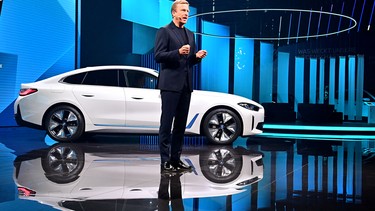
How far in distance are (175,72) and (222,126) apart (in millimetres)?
2978

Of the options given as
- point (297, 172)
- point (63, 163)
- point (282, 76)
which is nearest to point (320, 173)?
point (297, 172)

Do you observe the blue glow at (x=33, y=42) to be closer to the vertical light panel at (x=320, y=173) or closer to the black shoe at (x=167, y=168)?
the black shoe at (x=167, y=168)

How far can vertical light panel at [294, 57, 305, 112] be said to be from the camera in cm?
1209

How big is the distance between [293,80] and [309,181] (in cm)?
888

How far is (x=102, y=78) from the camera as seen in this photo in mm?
6637

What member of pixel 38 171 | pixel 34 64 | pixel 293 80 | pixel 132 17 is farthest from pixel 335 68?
pixel 38 171

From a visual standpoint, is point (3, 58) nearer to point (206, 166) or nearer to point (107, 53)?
point (107, 53)

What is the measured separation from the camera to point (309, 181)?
143 inches

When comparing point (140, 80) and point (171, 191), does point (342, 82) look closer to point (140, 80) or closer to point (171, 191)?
point (140, 80)

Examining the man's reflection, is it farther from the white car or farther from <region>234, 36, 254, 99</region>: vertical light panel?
<region>234, 36, 254, 99</region>: vertical light panel

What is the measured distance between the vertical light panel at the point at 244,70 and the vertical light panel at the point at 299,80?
1.33 m

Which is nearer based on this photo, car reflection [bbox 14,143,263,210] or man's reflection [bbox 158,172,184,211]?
man's reflection [bbox 158,172,184,211]

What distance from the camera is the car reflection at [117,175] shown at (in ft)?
9.52

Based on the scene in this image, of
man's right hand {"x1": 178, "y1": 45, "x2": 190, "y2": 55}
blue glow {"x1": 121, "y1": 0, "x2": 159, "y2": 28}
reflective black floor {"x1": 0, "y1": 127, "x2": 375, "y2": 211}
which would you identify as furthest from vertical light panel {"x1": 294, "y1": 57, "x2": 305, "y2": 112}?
man's right hand {"x1": 178, "y1": 45, "x2": 190, "y2": 55}
